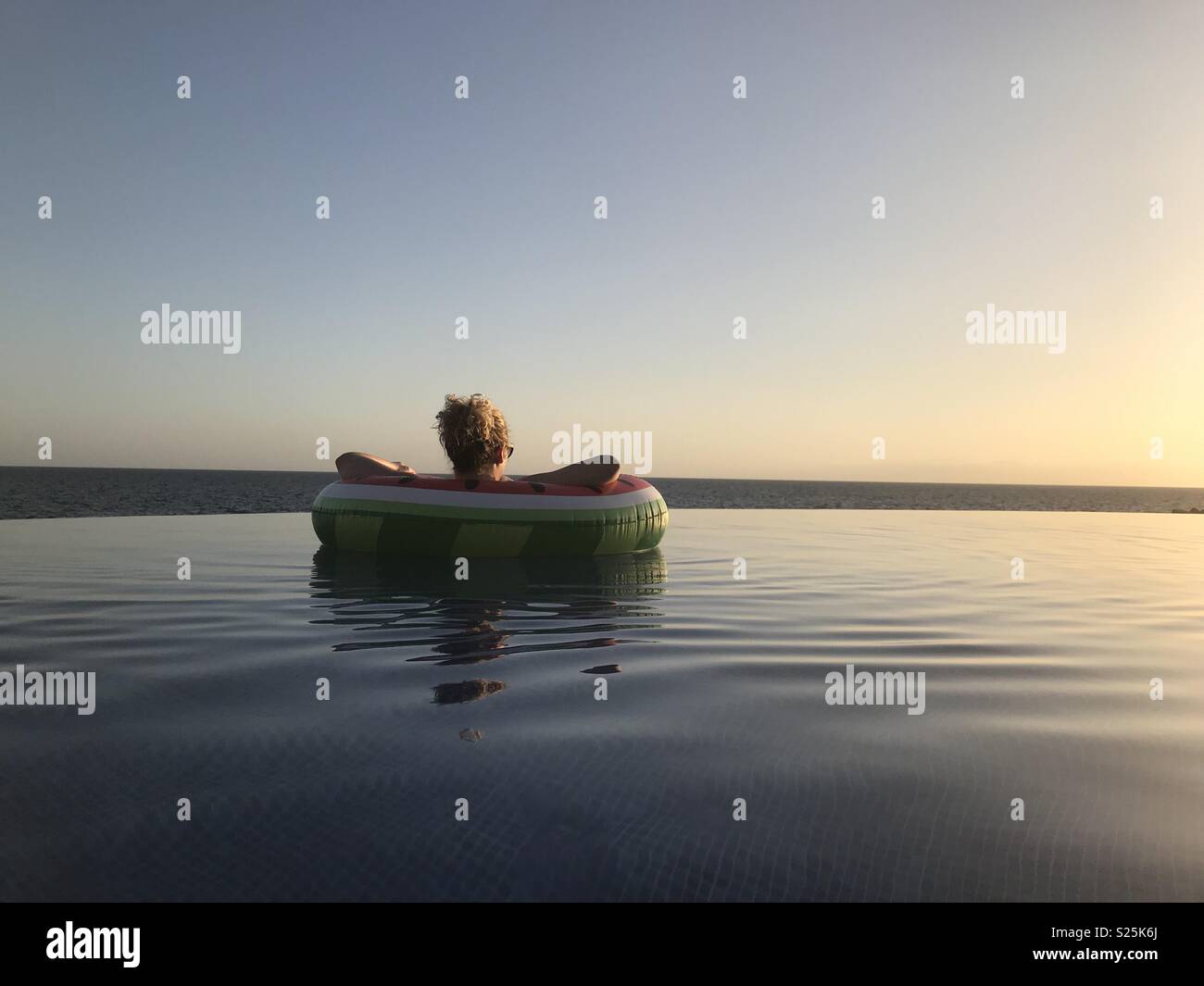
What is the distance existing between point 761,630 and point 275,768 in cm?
325

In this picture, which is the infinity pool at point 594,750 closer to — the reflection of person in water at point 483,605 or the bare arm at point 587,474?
the reflection of person in water at point 483,605

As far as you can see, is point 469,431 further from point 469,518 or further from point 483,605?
point 483,605

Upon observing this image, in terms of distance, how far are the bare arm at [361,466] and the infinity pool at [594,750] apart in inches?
111

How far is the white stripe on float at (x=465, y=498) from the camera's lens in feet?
26.7

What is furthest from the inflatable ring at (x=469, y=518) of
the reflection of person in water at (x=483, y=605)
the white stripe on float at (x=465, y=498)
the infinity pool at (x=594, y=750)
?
the infinity pool at (x=594, y=750)

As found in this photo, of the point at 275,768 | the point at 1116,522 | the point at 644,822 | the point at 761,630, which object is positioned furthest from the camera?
the point at 1116,522

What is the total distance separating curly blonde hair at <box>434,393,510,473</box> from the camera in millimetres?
8352

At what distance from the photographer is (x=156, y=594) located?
6.07 metres

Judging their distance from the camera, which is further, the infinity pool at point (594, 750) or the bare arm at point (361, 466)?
the bare arm at point (361, 466)

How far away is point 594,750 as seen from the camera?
8.85 feet

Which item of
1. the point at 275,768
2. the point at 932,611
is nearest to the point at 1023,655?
the point at 932,611

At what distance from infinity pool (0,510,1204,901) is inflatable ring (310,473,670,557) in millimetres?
2005

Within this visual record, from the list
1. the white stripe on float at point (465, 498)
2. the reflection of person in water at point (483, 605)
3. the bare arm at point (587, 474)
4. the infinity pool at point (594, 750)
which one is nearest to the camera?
the infinity pool at point (594, 750)
